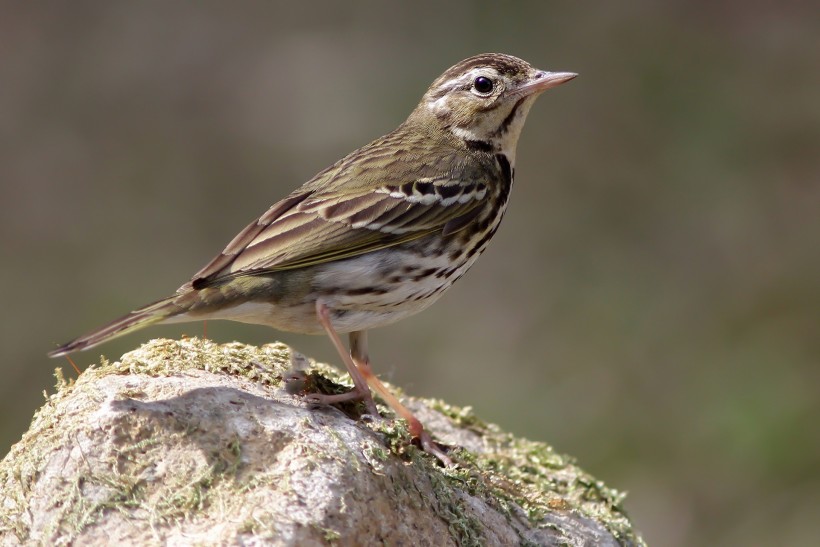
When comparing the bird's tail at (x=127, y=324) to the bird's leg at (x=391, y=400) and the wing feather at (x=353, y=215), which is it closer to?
the wing feather at (x=353, y=215)

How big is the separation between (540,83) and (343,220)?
148cm

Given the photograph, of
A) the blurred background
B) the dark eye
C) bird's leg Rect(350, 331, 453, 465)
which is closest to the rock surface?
bird's leg Rect(350, 331, 453, 465)

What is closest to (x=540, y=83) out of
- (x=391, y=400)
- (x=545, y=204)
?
(x=391, y=400)

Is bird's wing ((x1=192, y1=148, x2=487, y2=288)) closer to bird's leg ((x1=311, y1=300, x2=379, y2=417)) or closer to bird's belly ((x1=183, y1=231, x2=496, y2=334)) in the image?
bird's belly ((x1=183, y1=231, x2=496, y2=334))

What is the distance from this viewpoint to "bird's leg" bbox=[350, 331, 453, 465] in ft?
16.6

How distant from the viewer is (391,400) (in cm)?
505

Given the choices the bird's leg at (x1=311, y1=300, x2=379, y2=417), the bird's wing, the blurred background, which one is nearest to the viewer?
the bird's leg at (x1=311, y1=300, x2=379, y2=417)

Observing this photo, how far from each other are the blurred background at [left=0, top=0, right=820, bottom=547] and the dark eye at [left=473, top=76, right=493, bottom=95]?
4248mm

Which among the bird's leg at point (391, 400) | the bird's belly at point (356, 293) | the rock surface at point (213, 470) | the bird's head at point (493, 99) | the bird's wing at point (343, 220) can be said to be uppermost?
the bird's head at point (493, 99)

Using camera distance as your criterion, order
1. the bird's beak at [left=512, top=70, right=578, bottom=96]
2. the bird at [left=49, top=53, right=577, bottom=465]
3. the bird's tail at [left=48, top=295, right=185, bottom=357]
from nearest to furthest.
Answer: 1. the bird's tail at [left=48, top=295, right=185, bottom=357]
2. the bird at [left=49, top=53, right=577, bottom=465]
3. the bird's beak at [left=512, top=70, right=578, bottom=96]

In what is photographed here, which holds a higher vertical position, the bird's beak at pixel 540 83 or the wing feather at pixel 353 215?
the bird's beak at pixel 540 83

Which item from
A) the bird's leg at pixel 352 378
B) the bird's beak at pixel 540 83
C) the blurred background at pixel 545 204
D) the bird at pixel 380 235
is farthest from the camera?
the blurred background at pixel 545 204

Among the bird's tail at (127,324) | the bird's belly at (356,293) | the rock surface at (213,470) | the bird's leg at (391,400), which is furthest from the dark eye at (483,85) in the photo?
the bird's tail at (127,324)

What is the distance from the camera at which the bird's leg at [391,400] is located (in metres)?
5.07
